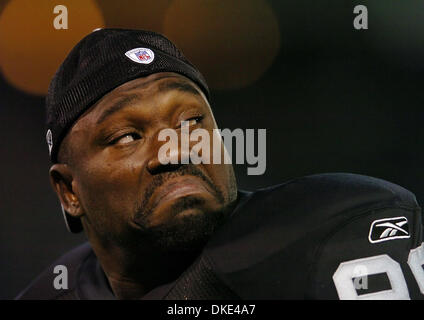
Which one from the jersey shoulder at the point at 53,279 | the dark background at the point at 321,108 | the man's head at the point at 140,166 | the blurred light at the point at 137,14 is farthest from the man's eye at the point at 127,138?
the blurred light at the point at 137,14

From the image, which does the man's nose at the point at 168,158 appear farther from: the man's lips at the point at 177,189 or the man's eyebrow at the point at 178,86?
the man's eyebrow at the point at 178,86

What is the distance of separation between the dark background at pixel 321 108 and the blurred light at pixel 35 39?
1.11ft

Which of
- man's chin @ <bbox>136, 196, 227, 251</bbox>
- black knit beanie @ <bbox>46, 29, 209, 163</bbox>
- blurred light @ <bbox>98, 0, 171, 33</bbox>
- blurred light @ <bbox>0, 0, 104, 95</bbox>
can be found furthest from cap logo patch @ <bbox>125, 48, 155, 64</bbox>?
blurred light @ <bbox>98, 0, 171, 33</bbox>

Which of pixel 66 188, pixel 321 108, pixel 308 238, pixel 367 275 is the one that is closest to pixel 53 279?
pixel 66 188

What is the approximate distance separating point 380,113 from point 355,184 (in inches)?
66.6

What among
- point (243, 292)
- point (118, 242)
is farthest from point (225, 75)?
point (243, 292)

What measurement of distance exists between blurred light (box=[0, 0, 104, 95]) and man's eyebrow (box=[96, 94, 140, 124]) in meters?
1.45

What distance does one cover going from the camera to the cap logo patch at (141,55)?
143cm

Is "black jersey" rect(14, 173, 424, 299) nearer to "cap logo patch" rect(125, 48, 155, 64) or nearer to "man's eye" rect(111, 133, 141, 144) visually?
"man's eye" rect(111, 133, 141, 144)

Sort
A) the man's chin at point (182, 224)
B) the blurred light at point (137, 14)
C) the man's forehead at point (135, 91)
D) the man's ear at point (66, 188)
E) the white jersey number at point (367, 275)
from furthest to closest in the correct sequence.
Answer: the blurred light at point (137, 14) → the man's ear at point (66, 188) → the man's forehead at point (135, 91) → the man's chin at point (182, 224) → the white jersey number at point (367, 275)

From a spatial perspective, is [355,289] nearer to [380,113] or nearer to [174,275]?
[174,275]

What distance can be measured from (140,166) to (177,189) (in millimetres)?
114

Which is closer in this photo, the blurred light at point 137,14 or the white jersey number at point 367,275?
the white jersey number at point 367,275

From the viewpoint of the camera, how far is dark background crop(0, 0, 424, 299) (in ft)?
9.04
